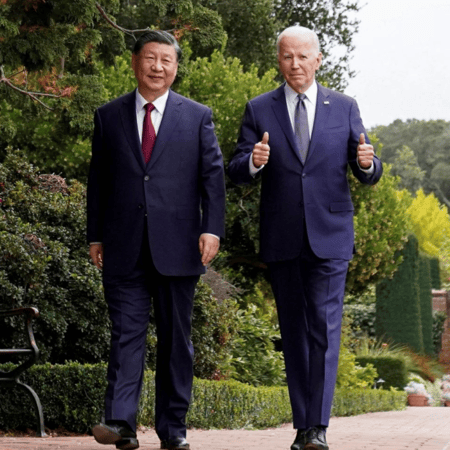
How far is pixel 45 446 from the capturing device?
512 centimetres

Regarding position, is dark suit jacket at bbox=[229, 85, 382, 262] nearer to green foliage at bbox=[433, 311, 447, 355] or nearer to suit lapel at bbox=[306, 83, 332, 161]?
suit lapel at bbox=[306, 83, 332, 161]

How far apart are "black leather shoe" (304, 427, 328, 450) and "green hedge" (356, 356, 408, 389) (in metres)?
16.7

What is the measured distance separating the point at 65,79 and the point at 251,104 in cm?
393

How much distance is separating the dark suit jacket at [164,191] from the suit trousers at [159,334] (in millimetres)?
88

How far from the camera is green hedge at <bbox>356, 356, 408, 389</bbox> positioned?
21031mm

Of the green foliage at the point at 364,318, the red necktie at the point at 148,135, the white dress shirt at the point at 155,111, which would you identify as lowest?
the green foliage at the point at 364,318

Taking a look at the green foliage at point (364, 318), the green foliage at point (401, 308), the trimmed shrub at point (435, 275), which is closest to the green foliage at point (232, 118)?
the green foliage at point (401, 308)

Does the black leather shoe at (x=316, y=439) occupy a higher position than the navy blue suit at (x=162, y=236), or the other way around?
the navy blue suit at (x=162, y=236)

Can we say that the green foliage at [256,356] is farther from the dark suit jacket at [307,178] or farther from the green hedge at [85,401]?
the dark suit jacket at [307,178]

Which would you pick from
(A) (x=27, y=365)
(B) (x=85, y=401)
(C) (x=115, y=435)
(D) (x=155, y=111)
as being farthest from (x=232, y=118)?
(C) (x=115, y=435)

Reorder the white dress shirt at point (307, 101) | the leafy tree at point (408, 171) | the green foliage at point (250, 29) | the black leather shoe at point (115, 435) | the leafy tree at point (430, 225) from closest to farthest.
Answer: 1. the black leather shoe at point (115, 435)
2. the white dress shirt at point (307, 101)
3. the green foliage at point (250, 29)
4. the leafy tree at point (430, 225)
5. the leafy tree at point (408, 171)

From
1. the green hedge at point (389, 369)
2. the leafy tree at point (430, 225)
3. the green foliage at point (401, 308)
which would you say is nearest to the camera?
the green hedge at point (389, 369)

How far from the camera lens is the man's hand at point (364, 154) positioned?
15.6 feet

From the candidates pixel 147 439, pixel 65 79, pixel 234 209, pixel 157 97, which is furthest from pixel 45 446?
pixel 234 209
